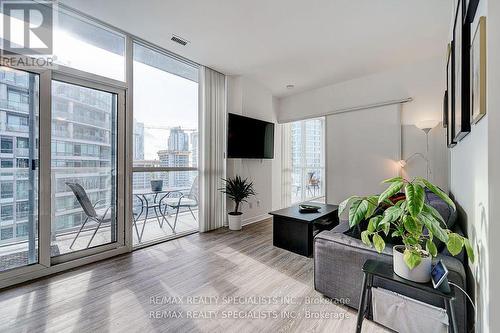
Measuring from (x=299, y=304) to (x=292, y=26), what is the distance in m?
2.86

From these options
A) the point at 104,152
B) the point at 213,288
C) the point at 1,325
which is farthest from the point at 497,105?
the point at 104,152

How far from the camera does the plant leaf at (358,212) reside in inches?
48.8

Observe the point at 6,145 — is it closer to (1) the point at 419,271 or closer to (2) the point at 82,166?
(2) the point at 82,166

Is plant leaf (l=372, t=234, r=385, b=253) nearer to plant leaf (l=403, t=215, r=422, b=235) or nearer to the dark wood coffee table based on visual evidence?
plant leaf (l=403, t=215, r=422, b=235)

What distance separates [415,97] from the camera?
11.7 ft

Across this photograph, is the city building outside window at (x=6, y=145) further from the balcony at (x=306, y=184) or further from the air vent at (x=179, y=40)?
the balcony at (x=306, y=184)

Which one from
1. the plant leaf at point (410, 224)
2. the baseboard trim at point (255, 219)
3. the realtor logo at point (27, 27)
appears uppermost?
the realtor logo at point (27, 27)

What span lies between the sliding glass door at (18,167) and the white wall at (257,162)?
2593 mm

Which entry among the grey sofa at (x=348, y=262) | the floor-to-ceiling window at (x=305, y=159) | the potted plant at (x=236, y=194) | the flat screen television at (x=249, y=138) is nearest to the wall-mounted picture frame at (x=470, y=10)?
the grey sofa at (x=348, y=262)

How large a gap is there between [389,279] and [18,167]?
324cm

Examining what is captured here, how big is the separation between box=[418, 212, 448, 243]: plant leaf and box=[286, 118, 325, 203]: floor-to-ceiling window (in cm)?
464

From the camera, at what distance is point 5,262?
2139mm

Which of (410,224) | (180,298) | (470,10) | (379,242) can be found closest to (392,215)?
(410,224)

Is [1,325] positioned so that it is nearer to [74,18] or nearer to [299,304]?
[299,304]
